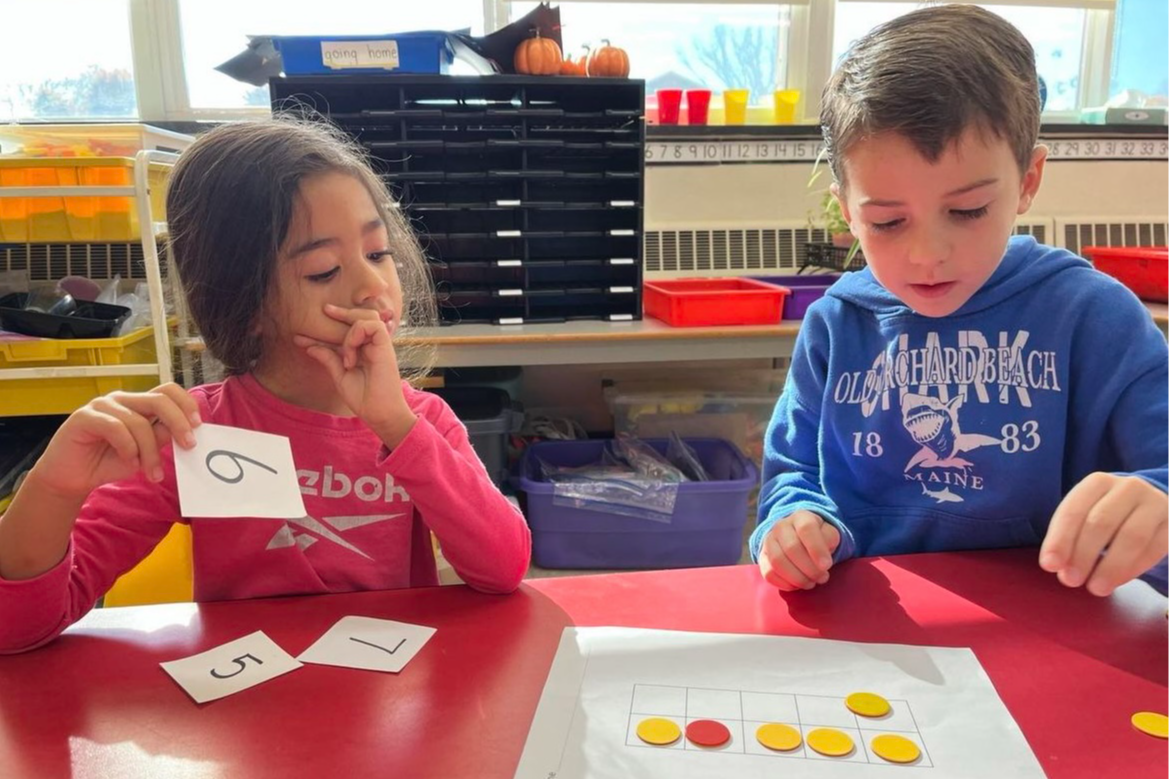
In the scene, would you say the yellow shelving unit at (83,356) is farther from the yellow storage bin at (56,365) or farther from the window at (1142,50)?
the window at (1142,50)

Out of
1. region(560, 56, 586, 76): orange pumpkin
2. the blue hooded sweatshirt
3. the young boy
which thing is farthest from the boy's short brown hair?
region(560, 56, 586, 76): orange pumpkin

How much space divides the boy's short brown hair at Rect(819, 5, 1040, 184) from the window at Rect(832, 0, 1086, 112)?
5.94ft

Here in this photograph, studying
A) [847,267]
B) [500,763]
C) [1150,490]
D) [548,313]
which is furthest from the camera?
[847,267]

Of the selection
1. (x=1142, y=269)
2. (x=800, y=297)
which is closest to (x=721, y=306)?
(x=800, y=297)

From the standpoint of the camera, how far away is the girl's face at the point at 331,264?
2.58 ft

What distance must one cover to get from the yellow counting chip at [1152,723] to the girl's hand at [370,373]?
58 cm

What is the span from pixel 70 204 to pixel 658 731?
1721 millimetres

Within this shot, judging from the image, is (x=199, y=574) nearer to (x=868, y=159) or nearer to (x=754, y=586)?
(x=754, y=586)

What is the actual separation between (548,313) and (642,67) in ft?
3.21

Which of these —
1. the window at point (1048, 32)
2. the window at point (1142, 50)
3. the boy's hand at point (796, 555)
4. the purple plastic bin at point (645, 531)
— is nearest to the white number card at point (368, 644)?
the boy's hand at point (796, 555)

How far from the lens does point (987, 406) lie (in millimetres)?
844

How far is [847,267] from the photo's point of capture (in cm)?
207

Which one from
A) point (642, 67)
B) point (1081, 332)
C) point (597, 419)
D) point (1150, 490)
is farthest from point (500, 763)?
Answer: point (642, 67)

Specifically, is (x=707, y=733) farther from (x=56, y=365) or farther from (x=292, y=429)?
(x=56, y=365)
